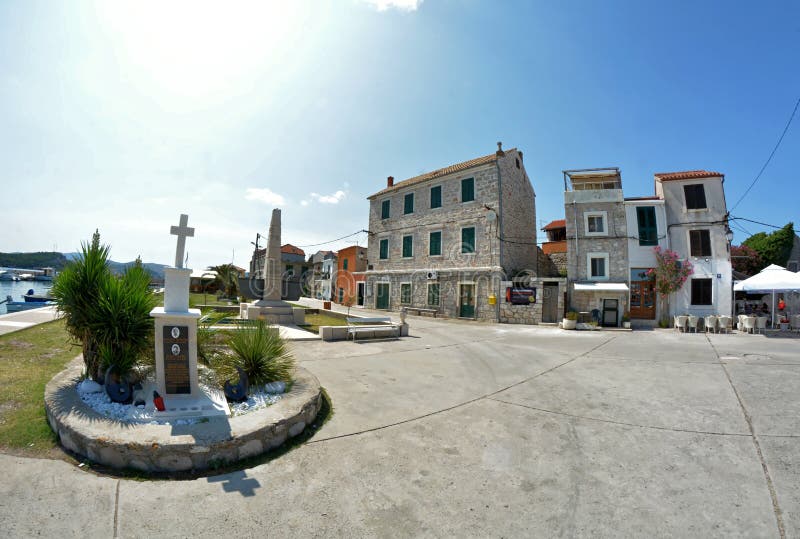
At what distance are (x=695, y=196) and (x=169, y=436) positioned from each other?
2410 cm

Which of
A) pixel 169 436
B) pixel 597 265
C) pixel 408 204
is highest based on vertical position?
pixel 408 204

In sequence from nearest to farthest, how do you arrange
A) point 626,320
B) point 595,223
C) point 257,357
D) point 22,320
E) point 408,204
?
point 257,357
point 22,320
point 626,320
point 595,223
point 408,204

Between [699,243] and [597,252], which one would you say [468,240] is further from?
[699,243]

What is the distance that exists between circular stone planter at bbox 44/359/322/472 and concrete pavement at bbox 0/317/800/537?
214mm

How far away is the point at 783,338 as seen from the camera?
42.2 feet

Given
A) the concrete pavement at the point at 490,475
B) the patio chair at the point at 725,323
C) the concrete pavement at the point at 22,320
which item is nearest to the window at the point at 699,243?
the patio chair at the point at 725,323

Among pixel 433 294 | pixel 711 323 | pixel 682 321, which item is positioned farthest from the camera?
pixel 433 294

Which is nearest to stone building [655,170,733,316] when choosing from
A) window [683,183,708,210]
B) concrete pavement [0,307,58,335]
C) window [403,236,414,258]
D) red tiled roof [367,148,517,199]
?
window [683,183,708,210]

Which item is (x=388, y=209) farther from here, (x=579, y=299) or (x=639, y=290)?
(x=639, y=290)

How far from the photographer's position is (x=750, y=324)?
14469mm

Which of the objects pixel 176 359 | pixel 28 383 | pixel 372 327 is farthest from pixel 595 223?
pixel 28 383

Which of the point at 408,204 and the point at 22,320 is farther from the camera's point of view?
the point at 408,204

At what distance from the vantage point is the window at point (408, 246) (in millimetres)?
24672

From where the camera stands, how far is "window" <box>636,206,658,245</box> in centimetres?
1845
